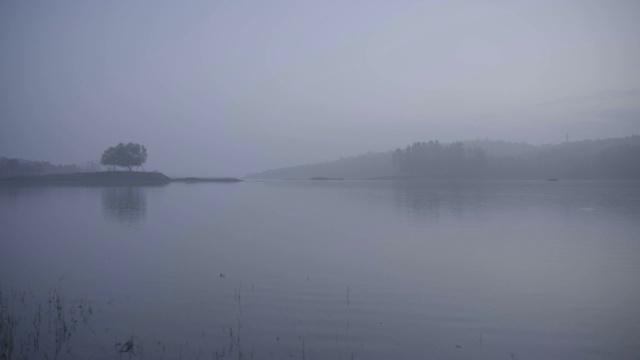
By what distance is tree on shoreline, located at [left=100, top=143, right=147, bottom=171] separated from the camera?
126562 millimetres

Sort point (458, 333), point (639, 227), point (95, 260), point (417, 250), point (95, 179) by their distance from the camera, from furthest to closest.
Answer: point (95, 179), point (639, 227), point (417, 250), point (95, 260), point (458, 333)

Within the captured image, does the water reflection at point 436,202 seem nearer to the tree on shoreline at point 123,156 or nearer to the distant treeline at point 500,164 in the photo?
the tree on shoreline at point 123,156

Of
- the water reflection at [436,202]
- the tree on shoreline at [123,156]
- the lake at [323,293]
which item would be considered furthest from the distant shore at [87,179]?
the lake at [323,293]

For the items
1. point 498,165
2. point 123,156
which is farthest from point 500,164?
point 123,156

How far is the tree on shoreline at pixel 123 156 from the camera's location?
415ft

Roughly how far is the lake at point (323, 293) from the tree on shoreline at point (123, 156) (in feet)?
362

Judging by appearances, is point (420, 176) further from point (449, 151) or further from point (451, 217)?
point (451, 217)

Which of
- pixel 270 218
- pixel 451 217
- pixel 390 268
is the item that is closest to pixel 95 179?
pixel 270 218

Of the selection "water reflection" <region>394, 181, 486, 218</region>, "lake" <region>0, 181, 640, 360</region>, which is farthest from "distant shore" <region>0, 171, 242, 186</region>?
"lake" <region>0, 181, 640, 360</region>

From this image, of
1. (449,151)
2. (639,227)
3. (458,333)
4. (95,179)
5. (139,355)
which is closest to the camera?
(139,355)

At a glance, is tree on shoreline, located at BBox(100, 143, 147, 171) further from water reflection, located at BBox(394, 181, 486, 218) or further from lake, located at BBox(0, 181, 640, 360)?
lake, located at BBox(0, 181, 640, 360)

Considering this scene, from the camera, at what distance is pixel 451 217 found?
32.1m

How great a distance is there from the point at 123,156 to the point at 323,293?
128901mm

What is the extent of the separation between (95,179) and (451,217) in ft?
374
